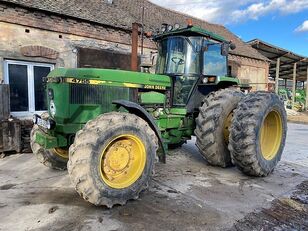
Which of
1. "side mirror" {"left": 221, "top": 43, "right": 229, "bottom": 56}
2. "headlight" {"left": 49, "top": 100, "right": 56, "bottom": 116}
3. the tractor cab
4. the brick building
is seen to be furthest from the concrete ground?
the brick building

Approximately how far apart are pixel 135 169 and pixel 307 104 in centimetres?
2275

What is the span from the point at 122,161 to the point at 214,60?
9.85 feet

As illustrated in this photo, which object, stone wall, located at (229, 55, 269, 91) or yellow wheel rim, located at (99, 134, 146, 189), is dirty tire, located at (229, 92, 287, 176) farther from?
stone wall, located at (229, 55, 269, 91)

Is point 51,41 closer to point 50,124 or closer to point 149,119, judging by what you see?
point 50,124

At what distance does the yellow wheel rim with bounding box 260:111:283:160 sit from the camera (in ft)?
17.7

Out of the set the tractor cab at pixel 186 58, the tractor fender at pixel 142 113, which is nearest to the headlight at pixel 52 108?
the tractor fender at pixel 142 113

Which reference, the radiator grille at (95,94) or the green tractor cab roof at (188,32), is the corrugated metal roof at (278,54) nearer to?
the green tractor cab roof at (188,32)

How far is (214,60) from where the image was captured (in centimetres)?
582

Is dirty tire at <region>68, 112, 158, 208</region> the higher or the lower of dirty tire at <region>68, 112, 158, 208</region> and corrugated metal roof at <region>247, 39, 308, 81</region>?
the lower

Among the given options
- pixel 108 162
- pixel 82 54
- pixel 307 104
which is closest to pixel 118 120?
pixel 108 162

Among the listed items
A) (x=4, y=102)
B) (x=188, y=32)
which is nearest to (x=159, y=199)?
(x=188, y=32)

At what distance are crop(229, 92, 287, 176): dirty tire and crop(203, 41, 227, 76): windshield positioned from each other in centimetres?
102

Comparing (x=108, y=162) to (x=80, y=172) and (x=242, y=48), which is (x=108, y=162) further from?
(x=242, y=48)

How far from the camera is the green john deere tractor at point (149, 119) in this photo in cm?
362
